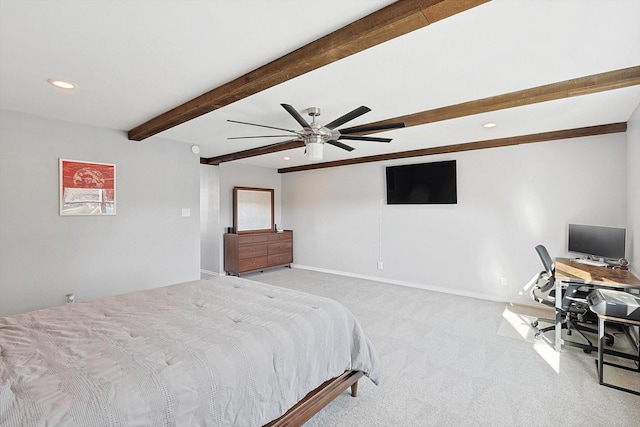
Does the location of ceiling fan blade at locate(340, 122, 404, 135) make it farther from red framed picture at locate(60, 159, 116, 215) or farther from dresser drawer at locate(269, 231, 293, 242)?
dresser drawer at locate(269, 231, 293, 242)

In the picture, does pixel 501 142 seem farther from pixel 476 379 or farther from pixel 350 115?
pixel 476 379

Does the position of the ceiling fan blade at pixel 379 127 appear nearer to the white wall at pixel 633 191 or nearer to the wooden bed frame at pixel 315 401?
the wooden bed frame at pixel 315 401

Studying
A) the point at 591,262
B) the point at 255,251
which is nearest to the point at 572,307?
the point at 591,262

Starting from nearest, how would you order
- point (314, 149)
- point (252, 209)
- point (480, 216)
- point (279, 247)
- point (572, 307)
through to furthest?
point (314, 149)
point (572, 307)
point (480, 216)
point (252, 209)
point (279, 247)

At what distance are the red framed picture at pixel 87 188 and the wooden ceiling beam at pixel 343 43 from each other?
1.87 meters

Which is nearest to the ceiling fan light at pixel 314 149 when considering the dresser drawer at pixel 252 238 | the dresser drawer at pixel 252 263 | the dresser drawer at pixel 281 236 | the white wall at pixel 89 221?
the white wall at pixel 89 221

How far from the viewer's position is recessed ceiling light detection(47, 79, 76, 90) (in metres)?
2.27

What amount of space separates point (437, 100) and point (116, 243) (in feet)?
13.2

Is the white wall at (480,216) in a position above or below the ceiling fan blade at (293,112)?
below

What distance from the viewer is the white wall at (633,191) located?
2891 mm

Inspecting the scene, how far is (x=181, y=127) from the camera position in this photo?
139 inches

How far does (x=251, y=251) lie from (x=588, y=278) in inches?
204

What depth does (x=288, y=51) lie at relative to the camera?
1.85 m

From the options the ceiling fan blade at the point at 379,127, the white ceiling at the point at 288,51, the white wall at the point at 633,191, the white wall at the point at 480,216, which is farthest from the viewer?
the white wall at the point at 480,216
